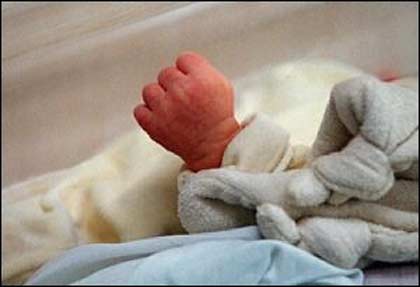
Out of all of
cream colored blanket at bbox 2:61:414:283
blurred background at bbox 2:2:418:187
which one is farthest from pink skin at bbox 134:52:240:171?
blurred background at bbox 2:2:418:187

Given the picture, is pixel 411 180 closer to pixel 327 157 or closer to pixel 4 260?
pixel 327 157

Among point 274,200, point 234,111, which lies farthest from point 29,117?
point 274,200

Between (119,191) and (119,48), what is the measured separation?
26 centimetres

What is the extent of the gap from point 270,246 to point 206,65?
21cm

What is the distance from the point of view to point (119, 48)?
100 cm

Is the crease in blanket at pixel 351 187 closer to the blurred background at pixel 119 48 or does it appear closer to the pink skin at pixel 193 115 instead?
the pink skin at pixel 193 115

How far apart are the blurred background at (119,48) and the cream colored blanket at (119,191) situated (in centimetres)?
3

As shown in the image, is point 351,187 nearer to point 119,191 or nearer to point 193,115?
point 193,115

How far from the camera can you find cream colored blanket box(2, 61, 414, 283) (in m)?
0.69

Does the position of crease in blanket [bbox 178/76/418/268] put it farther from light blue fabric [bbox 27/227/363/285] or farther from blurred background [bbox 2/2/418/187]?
blurred background [bbox 2/2/418/187]

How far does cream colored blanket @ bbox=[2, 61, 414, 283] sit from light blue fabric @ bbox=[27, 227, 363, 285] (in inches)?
2.8

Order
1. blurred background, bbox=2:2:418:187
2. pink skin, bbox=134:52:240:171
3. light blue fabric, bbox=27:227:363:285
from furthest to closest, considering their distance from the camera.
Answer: blurred background, bbox=2:2:418:187 < pink skin, bbox=134:52:240:171 < light blue fabric, bbox=27:227:363:285

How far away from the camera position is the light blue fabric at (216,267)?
52cm

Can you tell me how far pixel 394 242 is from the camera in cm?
54
